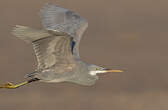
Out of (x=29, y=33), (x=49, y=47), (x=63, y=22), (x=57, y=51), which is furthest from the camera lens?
(x=63, y=22)

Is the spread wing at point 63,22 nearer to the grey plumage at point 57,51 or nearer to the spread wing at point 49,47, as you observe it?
the grey plumage at point 57,51

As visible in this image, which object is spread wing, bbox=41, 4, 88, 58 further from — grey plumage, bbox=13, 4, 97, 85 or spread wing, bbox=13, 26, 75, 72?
spread wing, bbox=13, 26, 75, 72

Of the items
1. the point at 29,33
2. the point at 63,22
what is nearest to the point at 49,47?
the point at 29,33

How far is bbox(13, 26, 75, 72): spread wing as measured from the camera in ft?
35.9

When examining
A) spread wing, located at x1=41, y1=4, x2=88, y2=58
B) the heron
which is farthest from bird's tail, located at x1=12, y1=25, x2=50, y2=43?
spread wing, located at x1=41, y1=4, x2=88, y2=58

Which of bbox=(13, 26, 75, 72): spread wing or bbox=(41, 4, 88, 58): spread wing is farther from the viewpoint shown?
bbox=(41, 4, 88, 58): spread wing

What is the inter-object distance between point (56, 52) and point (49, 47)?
0.18 metres

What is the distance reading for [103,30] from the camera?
62.8 feet

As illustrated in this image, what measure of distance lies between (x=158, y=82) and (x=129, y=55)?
1600mm

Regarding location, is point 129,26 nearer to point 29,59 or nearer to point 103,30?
point 103,30

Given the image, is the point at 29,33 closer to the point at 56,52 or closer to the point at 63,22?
the point at 56,52

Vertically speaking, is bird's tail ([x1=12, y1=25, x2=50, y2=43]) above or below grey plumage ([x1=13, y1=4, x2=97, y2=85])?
above

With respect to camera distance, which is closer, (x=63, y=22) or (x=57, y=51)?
(x=57, y=51)

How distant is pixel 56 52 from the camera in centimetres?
1134
